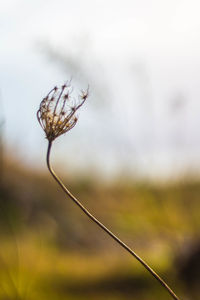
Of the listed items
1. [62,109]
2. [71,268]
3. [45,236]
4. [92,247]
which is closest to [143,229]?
[92,247]

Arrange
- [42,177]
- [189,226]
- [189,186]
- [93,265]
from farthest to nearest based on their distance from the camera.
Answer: [42,177]
[189,226]
[93,265]
[189,186]

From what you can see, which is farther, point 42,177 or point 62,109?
point 42,177

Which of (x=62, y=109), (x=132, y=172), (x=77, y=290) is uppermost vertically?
(x=132, y=172)

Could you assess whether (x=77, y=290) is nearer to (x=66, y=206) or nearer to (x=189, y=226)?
(x=189, y=226)

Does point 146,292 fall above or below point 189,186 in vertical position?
below

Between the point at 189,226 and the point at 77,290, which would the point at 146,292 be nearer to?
Answer: the point at 77,290

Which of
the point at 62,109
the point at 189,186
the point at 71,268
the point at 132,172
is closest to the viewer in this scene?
the point at 62,109
